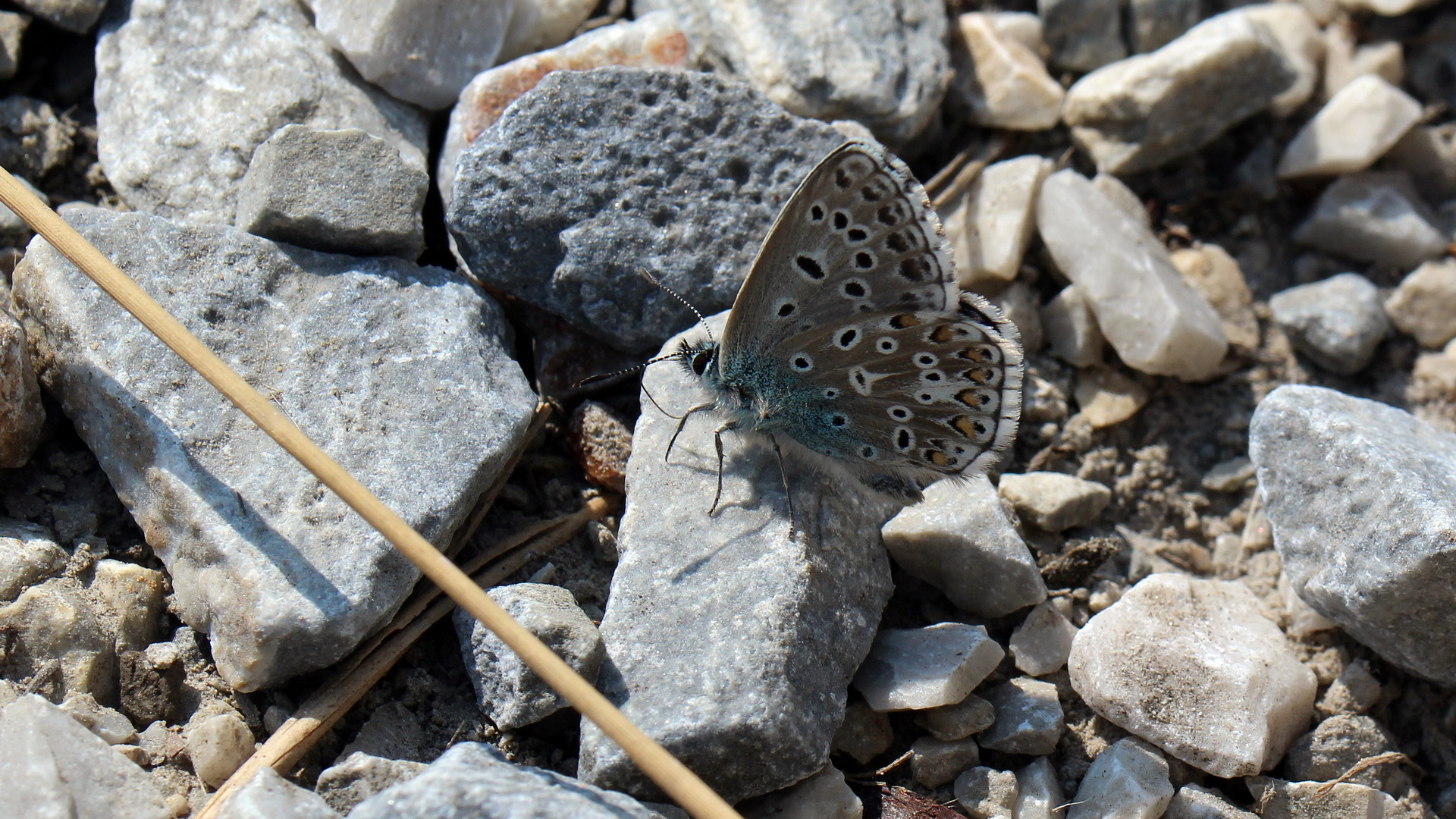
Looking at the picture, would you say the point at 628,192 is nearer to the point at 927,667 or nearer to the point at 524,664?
the point at 524,664

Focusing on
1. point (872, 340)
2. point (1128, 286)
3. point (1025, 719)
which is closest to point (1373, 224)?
point (1128, 286)

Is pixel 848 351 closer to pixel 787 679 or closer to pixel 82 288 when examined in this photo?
pixel 787 679

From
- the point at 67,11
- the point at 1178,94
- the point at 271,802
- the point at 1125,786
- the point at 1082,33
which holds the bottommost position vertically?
the point at 1125,786

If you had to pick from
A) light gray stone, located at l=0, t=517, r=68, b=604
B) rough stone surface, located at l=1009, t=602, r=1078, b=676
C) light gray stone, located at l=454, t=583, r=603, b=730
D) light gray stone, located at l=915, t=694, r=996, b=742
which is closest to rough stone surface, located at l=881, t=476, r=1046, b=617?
rough stone surface, located at l=1009, t=602, r=1078, b=676

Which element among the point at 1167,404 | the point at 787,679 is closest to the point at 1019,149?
the point at 1167,404

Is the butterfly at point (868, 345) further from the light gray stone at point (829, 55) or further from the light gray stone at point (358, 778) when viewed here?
the light gray stone at point (829, 55)
